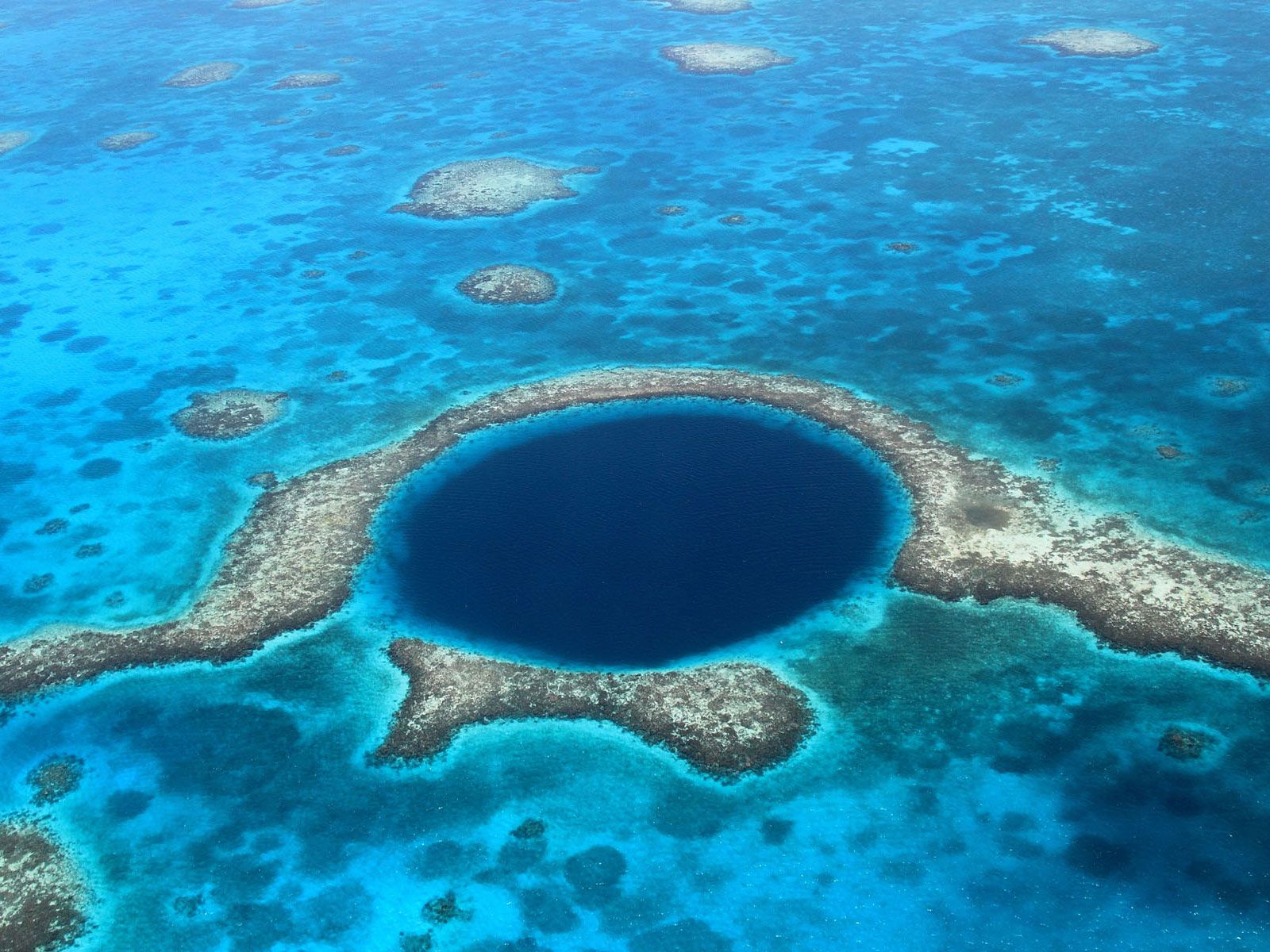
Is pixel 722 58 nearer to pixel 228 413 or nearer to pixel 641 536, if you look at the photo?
pixel 228 413

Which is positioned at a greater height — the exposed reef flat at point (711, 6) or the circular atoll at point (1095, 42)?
the exposed reef flat at point (711, 6)

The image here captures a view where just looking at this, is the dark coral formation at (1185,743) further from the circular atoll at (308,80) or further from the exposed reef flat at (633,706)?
the circular atoll at (308,80)

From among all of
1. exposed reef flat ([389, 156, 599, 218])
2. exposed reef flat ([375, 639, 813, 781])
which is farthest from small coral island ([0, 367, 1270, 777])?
exposed reef flat ([389, 156, 599, 218])

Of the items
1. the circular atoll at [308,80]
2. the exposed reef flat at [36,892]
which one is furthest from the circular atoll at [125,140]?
the exposed reef flat at [36,892]

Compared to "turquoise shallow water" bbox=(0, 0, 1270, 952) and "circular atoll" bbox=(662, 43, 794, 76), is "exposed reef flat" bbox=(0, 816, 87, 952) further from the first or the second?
"circular atoll" bbox=(662, 43, 794, 76)

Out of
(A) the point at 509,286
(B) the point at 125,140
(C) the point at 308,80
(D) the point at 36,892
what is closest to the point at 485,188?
(A) the point at 509,286
